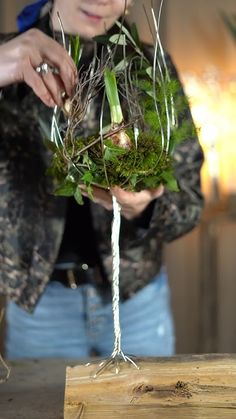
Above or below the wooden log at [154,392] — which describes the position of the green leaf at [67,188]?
above

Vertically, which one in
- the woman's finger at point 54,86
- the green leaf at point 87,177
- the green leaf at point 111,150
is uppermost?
the woman's finger at point 54,86

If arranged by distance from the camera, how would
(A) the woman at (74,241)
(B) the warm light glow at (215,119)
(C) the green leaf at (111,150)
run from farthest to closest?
(B) the warm light glow at (215,119)
(A) the woman at (74,241)
(C) the green leaf at (111,150)

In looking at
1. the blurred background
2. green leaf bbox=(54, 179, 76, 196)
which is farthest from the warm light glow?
green leaf bbox=(54, 179, 76, 196)

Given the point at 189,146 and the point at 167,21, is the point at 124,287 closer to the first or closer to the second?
the point at 189,146

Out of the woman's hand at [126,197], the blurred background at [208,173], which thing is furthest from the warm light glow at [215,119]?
the woman's hand at [126,197]

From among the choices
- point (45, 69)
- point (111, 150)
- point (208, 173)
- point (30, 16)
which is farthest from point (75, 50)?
point (208, 173)

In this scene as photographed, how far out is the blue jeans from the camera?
1.11m

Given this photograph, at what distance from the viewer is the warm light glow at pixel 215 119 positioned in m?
2.20

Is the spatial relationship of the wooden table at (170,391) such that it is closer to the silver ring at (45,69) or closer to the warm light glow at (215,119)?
the silver ring at (45,69)

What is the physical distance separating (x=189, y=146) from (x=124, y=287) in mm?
248

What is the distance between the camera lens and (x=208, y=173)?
2.35 meters

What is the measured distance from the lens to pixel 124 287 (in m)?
1.09

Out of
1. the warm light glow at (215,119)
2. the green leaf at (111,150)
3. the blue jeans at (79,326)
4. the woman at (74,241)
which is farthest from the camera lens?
the warm light glow at (215,119)

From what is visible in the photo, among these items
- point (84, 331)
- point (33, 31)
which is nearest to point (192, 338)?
point (84, 331)
